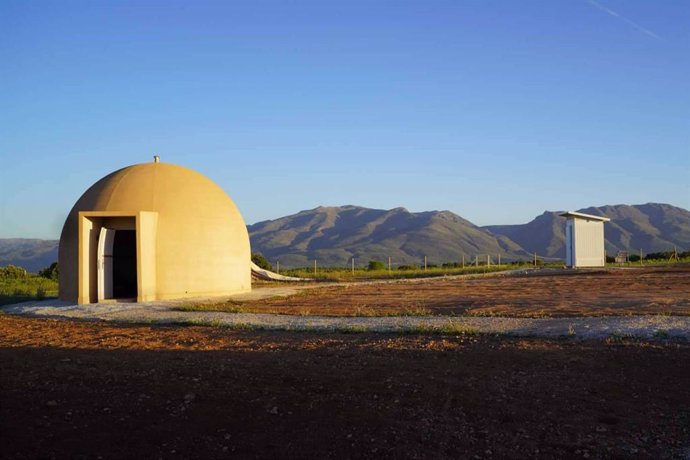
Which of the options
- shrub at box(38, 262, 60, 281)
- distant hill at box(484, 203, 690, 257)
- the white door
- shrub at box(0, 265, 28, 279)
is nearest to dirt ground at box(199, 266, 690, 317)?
the white door

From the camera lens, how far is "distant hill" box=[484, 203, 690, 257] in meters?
126

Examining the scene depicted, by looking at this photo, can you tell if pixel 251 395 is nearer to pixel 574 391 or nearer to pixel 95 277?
pixel 574 391

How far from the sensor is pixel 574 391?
7.40m

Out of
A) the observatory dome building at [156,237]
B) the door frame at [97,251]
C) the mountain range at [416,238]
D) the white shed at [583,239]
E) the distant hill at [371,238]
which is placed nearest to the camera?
the door frame at [97,251]

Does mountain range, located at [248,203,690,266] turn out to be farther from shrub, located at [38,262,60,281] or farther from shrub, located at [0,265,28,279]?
shrub, located at [38,262,60,281]

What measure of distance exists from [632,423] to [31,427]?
5.60 meters

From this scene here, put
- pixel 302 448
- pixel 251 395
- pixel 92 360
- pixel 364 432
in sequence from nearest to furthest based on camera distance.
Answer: pixel 302 448, pixel 364 432, pixel 251 395, pixel 92 360

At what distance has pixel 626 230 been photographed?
135125 mm

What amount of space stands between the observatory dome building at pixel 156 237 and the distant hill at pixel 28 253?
92.7 meters

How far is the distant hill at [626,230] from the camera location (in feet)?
412

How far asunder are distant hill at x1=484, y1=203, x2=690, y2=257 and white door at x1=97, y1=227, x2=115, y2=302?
10759 cm

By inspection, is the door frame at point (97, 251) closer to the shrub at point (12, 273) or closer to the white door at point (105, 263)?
the white door at point (105, 263)

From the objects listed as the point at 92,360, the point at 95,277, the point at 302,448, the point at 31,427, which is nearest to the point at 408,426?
the point at 302,448

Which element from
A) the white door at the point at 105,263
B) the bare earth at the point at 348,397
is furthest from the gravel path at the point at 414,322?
the white door at the point at 105,263
